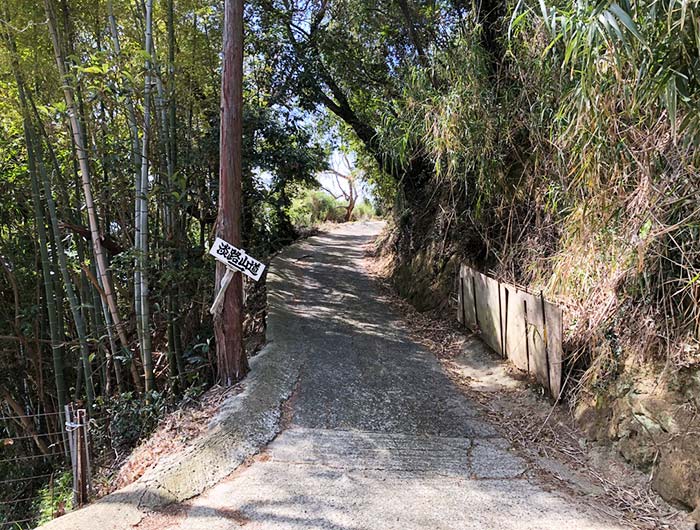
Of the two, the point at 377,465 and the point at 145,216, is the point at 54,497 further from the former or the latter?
the point at 377,465

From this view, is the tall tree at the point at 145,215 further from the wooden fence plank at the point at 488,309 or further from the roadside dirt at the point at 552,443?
the wooden fence plank at the point at 488,309

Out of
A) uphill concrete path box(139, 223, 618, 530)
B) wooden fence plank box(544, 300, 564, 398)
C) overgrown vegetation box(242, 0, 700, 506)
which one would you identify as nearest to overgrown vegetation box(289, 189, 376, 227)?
overgrown vegetation box(242, 0, 700, 506)

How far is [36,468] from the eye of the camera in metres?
4.64

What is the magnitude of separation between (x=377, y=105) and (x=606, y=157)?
5364 millimetres

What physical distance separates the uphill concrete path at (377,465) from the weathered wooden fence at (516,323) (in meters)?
0.58

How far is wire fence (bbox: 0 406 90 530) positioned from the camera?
3.38 metres

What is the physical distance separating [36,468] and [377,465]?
413 centimetres

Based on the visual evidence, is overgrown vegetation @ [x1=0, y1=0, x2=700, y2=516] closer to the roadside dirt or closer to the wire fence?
the roadside dirt

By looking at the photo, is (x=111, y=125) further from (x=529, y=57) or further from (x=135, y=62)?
(x=529, y=57)

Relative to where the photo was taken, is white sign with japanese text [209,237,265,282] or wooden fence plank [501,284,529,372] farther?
wooden fence plank [501,284,529,372]

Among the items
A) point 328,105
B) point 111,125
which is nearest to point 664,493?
point 111,125

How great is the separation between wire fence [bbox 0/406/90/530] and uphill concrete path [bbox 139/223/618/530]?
1.11 meters

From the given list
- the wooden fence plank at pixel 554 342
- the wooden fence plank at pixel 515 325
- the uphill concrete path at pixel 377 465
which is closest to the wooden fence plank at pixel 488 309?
the wooden fence plank at pixel 515 325

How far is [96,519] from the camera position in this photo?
81.8 inches
